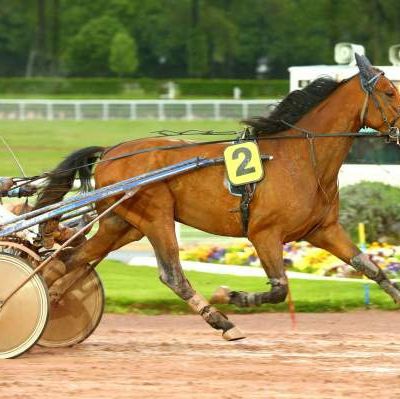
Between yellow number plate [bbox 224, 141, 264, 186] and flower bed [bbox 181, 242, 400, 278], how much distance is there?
4.02 m

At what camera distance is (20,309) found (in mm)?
7879

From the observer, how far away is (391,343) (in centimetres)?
845

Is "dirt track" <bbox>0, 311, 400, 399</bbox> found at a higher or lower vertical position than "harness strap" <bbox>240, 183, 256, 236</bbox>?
lower

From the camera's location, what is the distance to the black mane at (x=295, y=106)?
8242mm

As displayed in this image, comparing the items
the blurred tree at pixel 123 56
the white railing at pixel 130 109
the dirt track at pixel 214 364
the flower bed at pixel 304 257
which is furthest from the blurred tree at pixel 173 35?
the dirt track at pixel 214 364

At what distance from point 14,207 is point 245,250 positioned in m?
4.57

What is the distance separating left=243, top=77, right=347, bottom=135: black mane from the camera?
8.24m

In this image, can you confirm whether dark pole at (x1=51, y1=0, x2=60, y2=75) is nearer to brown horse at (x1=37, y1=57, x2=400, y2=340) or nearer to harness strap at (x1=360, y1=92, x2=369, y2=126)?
brown horse at (x1=37, y1=57, x2=400, y2=340)

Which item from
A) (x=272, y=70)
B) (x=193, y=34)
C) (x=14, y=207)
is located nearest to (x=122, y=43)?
(x=193, y=34)

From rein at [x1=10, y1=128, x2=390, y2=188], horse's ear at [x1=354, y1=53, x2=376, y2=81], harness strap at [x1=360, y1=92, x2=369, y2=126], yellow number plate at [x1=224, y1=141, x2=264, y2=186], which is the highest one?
horse's ear at [x1=354, y1=53, x2=376, y2=81]

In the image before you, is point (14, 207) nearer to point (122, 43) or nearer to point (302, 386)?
point (302, 386)

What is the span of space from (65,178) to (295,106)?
1.61 meters

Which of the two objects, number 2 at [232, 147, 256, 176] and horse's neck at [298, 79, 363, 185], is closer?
number 2 at [232, 147, 256, 176]

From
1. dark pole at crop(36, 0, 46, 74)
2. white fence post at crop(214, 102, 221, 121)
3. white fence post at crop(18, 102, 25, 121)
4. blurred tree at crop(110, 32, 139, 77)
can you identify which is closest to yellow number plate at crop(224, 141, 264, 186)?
white fence post at crop(214, 102, 221, 121)
